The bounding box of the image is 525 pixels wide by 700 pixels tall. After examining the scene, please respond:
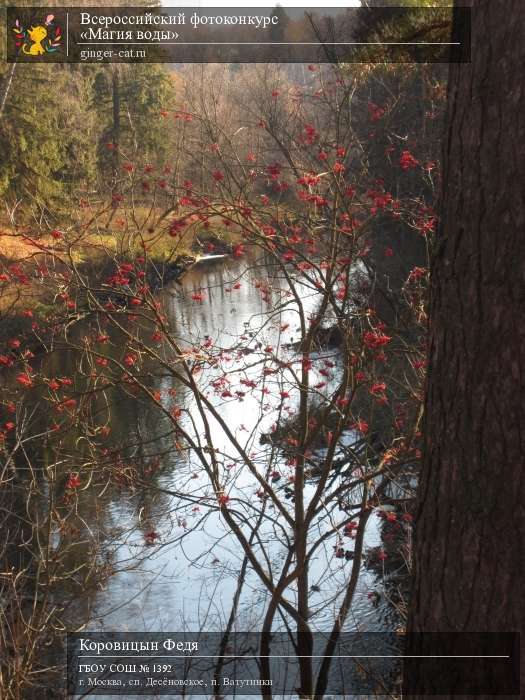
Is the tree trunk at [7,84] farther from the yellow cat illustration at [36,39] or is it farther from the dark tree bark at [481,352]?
the dark tree bark at [481,352]

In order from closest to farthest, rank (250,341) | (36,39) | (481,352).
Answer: (481,352) < (250,341) < (36,39)

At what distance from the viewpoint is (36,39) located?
9828 millimetres

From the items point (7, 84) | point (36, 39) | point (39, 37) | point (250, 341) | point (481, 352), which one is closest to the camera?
point (481, 352)

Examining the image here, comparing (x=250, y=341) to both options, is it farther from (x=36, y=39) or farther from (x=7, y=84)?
(x=7, y=84)

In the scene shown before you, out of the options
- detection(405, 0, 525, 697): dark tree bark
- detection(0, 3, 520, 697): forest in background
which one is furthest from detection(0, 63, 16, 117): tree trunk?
detection(405, 0, 525, 697): dark tree bark

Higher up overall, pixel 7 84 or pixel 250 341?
pixel 7 84

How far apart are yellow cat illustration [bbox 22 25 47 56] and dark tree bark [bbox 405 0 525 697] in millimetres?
8409

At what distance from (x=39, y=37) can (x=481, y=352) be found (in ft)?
30.3

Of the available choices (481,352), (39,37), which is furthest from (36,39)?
(481,352)

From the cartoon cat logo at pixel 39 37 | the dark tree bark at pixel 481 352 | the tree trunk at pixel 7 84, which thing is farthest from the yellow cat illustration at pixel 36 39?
the dark tree bark at pixel 481 352

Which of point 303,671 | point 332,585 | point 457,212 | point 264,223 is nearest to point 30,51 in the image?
point 264,223

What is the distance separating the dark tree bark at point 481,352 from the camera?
1605 millimetres

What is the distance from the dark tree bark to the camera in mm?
1605

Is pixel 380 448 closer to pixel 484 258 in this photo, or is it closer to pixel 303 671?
pixel 303 671
